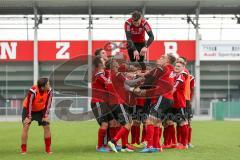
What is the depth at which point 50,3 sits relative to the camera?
45031 mm

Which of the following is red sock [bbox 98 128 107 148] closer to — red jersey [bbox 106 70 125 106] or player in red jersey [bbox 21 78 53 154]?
red jersey [bbox 106 70 125 106]

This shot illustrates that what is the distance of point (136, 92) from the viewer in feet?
40.1

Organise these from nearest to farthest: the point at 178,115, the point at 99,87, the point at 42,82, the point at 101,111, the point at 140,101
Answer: the point at 42,82, the point at 99,87, the point at 101,111, the point at 140,101, the point at 178,115

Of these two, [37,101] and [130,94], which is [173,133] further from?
[37,101]

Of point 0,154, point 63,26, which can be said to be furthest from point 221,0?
point 0,154

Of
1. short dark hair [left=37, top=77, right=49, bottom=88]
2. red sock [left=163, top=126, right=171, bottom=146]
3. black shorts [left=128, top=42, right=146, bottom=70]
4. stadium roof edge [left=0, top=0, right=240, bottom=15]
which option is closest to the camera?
short dark hair [left=37, top=77, right=49, bottom=88]

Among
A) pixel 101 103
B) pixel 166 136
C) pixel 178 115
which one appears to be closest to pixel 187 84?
pixel 178 115

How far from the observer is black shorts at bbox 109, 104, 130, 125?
1234 cm

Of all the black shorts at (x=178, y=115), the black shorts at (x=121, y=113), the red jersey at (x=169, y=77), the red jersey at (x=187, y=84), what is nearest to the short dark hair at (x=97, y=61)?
the black shorts at (x=121, y=113)

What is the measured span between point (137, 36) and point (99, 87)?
1471 mm

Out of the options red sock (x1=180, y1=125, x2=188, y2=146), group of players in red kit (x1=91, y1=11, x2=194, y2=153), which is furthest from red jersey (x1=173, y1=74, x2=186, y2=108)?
red sock (x1=180, y1=125, x2=188, y2=146)

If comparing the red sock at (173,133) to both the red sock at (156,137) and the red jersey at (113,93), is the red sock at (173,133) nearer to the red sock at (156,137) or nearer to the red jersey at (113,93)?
the red sock at (156,137)

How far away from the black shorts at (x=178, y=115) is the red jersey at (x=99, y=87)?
1.88m

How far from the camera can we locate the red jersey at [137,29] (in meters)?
12.3
